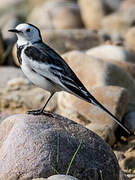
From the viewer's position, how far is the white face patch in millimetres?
6160

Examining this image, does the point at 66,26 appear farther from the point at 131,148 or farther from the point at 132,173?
the point at 132,173

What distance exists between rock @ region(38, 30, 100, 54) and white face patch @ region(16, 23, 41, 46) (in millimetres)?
5706

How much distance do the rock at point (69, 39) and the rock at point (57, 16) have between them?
232 centimetres

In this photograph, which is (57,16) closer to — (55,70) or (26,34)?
(26,34)

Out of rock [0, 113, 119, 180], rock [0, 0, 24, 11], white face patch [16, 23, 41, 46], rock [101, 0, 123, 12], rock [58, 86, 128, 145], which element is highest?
white face patch [16, 23, 41, 46]

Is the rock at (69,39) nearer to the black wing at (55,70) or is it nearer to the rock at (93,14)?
the rock at (93,14)

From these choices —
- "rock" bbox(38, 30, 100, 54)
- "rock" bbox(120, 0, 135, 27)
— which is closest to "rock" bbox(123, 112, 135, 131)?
"rock" bbox(38, 30, 100, 54)

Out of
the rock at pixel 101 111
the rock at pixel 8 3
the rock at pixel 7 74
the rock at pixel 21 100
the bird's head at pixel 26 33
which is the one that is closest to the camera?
the bird's head at pixel 26 33

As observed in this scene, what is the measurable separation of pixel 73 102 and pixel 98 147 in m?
2.58

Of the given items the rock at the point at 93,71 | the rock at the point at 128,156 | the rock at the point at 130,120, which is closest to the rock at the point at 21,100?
the rock at the point at 93,71

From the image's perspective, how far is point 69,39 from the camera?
1270 centimetres

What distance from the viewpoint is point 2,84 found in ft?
34.0

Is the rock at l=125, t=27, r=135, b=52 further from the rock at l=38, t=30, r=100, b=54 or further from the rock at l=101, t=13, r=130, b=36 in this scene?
the rock at l=101, t=13, r=130, b=36

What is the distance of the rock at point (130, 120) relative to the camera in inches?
315
